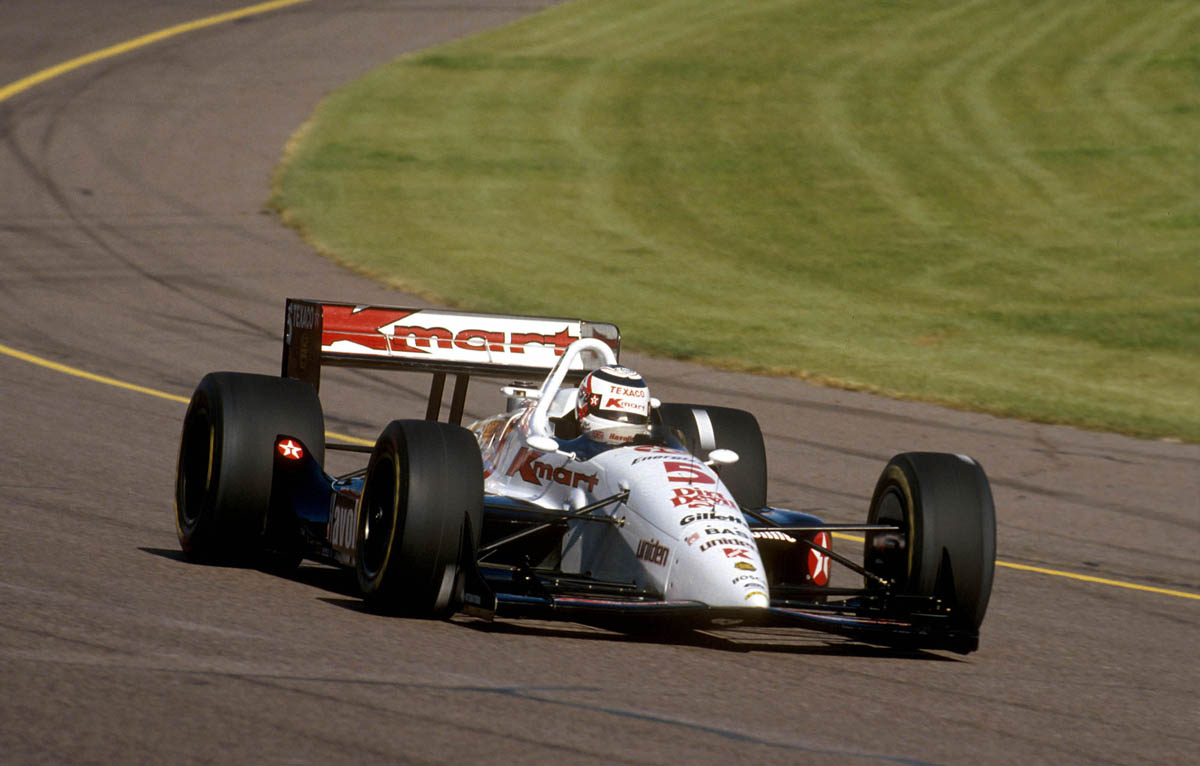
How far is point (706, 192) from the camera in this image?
82.1ft

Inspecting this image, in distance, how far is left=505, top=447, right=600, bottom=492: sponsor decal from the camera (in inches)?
305

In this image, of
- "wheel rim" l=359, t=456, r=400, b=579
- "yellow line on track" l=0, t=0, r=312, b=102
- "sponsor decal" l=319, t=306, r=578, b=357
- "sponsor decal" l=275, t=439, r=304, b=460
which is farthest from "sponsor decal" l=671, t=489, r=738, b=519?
"yellow line on track" l=0, t=0, r=312, b=102

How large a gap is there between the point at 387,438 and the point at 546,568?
3.28 ft

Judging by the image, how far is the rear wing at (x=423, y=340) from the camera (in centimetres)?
938

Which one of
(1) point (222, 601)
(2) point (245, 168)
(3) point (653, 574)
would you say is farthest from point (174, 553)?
(2) point (245, 168)

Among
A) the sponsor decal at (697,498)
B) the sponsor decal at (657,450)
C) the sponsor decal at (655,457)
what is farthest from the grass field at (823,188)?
the sponsor decal at (697,498)

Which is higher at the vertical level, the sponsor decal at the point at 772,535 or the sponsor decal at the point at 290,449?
the sponsor decal at the point at 290,449

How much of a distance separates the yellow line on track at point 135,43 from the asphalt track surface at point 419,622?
9.18 meters

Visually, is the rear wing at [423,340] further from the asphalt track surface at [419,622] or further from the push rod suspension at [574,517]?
the push rod suspension at [574,517]

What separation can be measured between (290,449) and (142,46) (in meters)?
26.6

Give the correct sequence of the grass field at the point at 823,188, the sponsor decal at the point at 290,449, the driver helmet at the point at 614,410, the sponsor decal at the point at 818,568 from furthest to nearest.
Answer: the grass field at the point at 823,188, the sponsor decal at the point at 290,449, the sponsor decal at the point at 818,568, the driver helmet at the point at 614,410

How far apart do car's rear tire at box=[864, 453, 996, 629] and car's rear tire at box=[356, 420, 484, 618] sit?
6.36 ft

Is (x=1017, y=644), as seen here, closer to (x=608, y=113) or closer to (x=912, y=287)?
(x=912, y=287)

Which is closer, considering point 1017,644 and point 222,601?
point 222,601
